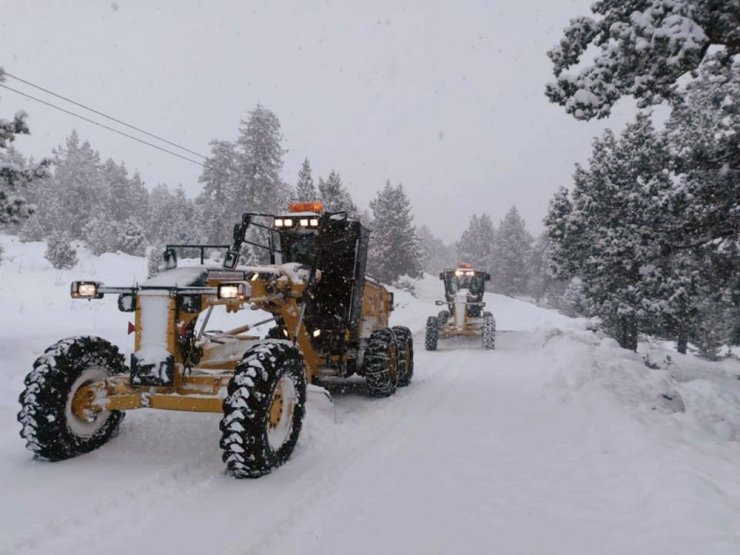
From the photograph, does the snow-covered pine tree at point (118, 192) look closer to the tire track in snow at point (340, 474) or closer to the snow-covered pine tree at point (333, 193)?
the snow-covered pine tree at point (333, 193)

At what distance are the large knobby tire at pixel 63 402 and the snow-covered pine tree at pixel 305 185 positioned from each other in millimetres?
33617

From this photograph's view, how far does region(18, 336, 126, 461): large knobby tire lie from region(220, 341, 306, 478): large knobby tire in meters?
1.46

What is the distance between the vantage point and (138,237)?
47531mm

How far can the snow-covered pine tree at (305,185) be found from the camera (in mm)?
38344

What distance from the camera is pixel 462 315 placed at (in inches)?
656

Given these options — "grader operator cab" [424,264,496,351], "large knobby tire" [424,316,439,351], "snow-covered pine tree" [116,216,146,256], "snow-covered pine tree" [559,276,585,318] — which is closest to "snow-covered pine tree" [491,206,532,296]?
"snow-covered pine tree" [559,276,585,318]

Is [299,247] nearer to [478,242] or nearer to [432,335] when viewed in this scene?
[432,335]

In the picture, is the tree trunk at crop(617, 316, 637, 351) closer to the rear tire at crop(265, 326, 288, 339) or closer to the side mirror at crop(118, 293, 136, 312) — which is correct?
the rear tire at crop(265, 326, 288, 339)

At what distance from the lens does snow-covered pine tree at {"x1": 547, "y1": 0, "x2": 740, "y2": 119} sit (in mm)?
5965

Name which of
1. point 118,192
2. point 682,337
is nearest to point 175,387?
point 682,337

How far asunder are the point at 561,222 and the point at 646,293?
3.96 meters

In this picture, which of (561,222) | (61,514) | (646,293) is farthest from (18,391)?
(646,293)

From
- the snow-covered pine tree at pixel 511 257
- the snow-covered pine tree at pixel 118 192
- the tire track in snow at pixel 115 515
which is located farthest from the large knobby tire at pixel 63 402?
the snow-covered pine tree at pixel 511 257

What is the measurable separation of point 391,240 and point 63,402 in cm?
4417
